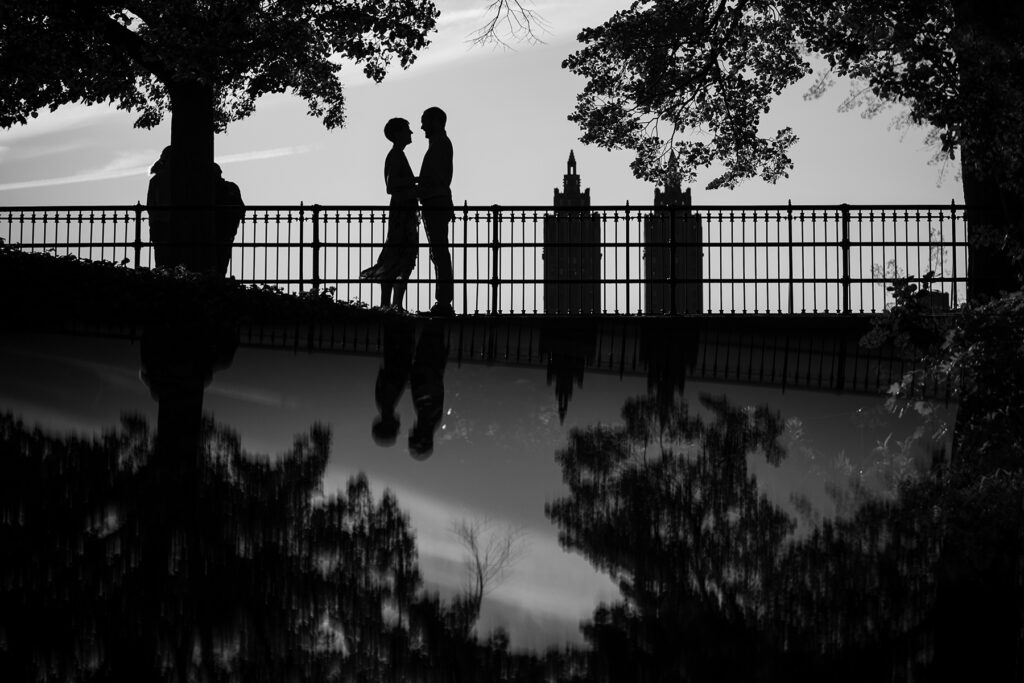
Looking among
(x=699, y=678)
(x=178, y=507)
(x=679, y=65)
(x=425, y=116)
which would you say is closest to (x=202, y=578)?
(x=178, y=507)

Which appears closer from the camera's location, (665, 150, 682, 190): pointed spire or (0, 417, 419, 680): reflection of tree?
(0, 417, 419, 680): reflection of tree

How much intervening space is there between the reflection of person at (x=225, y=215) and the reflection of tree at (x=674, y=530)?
28.9 ft

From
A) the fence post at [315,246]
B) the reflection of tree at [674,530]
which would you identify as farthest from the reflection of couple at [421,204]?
the reflection of tree at [674,530]

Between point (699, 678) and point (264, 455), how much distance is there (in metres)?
4.30

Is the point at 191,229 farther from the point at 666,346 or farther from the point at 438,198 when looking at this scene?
the point at 666,346

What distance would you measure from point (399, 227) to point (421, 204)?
0.59 metres

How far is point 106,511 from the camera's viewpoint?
8.58 metres

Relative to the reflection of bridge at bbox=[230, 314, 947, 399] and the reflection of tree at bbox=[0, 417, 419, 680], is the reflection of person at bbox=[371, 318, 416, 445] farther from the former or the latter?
the reflection of tree at bbox=[0, 417, 419, 680]

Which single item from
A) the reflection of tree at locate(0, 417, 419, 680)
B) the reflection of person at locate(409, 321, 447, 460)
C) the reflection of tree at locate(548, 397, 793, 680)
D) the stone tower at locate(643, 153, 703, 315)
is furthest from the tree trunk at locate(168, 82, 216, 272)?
the reflection of tree at locate(548, 397, 793, 680)

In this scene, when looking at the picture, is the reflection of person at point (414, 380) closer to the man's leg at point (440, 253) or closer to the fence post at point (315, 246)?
the man's leg at point (440, 253)

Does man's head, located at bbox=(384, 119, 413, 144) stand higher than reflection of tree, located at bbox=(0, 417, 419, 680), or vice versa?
man's head, located at bbox=(384, 119, 413, 144)

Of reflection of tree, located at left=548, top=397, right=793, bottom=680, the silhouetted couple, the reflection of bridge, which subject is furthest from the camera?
the silhouetted couple

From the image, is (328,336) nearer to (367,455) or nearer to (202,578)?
(367,455)

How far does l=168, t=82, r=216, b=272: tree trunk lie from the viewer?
17.9 metres
